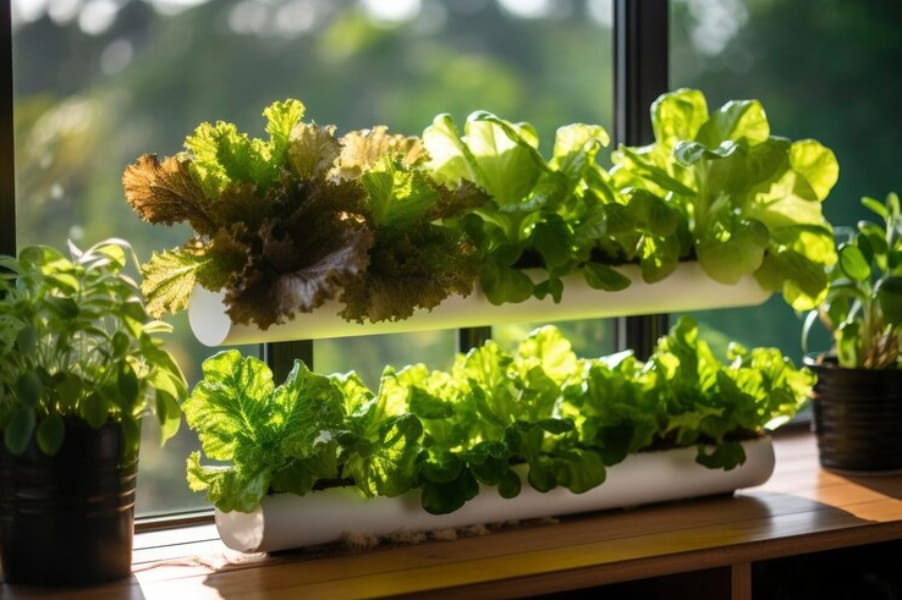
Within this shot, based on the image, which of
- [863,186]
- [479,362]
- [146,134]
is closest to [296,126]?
[479,362]

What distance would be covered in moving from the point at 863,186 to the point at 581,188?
85cm

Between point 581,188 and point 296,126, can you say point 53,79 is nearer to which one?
point 296,126

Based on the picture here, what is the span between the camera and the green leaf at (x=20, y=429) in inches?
44.7

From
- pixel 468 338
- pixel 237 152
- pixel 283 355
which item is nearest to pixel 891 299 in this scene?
pixel 468 338

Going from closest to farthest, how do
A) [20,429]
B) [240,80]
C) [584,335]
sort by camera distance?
[20,429] < [584,335] < [240,80]

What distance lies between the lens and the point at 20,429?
1.14 meters

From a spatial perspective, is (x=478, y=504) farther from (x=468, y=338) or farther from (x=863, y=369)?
(x=863, y=369)

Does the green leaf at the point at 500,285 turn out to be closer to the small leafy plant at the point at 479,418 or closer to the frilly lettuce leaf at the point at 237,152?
the small leafy plant at the point at 479,418

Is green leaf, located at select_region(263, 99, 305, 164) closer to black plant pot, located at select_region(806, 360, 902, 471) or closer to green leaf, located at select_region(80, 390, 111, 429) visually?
green leaf, located at select_region(80, 390, 111, 429)

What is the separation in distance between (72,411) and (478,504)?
464 mm

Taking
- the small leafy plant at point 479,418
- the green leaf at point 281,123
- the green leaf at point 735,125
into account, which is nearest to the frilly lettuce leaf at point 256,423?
the small leafy plant at point 479,418

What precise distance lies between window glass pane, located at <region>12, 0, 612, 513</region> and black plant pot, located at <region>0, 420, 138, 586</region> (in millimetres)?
264

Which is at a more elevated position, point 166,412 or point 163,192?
point 163,192

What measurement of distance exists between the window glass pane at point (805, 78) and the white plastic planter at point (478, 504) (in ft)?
1.66
